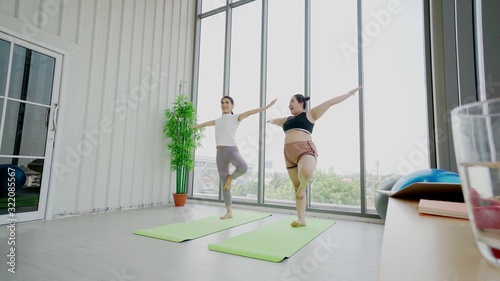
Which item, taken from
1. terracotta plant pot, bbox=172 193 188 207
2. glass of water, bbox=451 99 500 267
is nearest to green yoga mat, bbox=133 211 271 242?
terracotta plant pot, bbox=172 193 188 207

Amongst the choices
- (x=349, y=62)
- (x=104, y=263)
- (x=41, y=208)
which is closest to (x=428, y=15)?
(x=349, y=62)

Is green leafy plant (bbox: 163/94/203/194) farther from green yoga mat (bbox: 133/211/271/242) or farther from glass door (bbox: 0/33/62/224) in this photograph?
glass door (bbox: 0/33/62/224)

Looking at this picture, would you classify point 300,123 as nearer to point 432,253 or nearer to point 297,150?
point 297,150

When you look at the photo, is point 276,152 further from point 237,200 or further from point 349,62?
point 349,62

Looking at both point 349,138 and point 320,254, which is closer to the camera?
point 320,254

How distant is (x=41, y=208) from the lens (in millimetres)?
2965

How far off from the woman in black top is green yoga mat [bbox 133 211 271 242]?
2.38 feet

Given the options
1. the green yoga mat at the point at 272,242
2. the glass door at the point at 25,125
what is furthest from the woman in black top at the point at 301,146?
the glass door at the point at 25,125

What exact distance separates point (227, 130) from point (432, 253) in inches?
122

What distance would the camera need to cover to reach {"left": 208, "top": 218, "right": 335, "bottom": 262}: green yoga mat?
195cm

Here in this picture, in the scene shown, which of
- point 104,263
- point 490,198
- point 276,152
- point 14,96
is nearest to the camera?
point 490,198

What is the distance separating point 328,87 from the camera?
388 centimetres

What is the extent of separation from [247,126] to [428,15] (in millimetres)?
2884

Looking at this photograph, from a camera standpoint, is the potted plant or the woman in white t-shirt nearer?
the woman in white t-shirt
